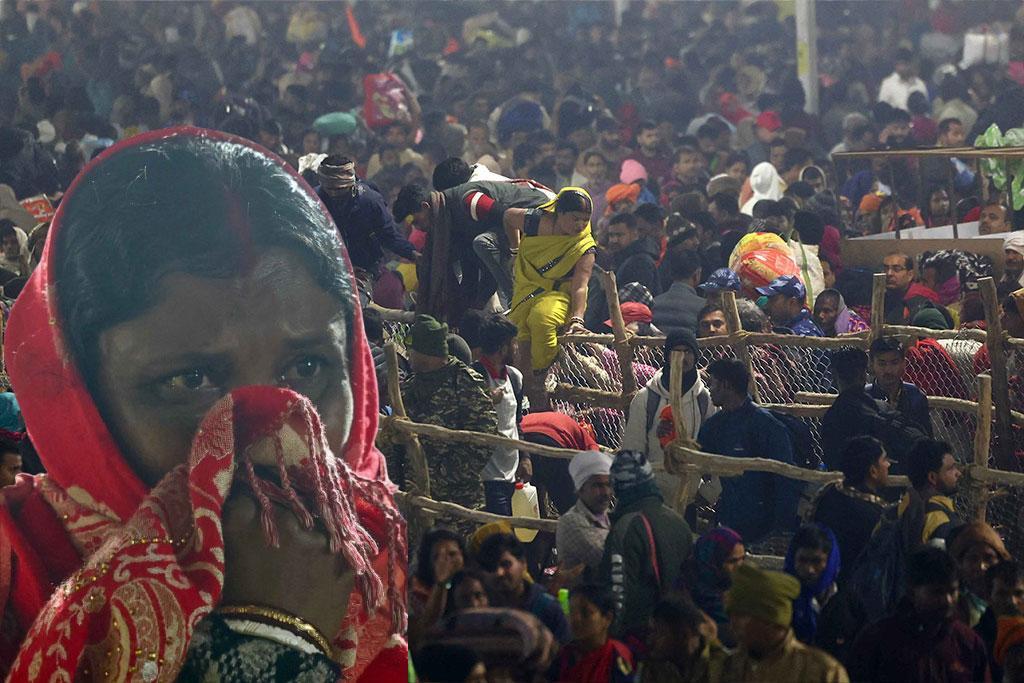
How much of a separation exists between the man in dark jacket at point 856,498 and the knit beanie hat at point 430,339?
1.97 meters

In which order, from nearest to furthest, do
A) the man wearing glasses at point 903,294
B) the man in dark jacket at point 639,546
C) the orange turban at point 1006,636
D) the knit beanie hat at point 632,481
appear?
the orange turban at point 1006,636 < the man in dark jacket at point 639,546 < the knit beanie hat at point 632,481 < the man wearing glasses at point 903,294

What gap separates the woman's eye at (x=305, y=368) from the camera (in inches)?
195

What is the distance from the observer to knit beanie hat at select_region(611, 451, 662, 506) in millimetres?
6715

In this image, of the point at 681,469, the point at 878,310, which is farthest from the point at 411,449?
the point at 878,310

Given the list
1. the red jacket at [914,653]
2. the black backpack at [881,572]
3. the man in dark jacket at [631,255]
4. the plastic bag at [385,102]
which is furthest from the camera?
the plastic bag at [385,102]

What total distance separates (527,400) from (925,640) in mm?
4453

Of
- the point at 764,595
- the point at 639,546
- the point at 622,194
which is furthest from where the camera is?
the point at 622,194

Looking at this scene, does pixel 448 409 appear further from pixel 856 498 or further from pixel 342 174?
pixel 856 498

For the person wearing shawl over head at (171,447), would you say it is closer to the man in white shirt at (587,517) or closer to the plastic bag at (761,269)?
the man in white shirt at (587,517)

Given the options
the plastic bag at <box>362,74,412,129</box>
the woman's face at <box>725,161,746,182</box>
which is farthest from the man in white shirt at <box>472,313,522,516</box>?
the plastic bag at <box>362,74,412,129</box>

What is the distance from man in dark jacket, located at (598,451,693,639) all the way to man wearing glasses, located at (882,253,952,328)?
14.1ft

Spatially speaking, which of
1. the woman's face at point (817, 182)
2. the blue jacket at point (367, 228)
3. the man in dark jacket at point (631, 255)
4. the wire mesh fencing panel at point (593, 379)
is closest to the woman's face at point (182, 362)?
the blue jacket at point (367, 228)

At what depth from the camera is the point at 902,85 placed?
2114cm

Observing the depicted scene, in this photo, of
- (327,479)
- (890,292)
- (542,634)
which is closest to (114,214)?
(327,479)
